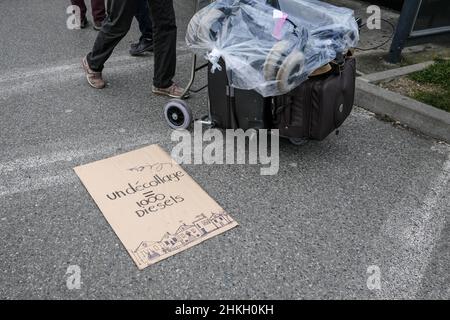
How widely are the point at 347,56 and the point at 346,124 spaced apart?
669mm

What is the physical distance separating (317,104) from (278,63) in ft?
1.06

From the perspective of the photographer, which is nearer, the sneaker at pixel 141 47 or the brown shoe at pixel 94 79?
the brown shoe at pixel 94 79

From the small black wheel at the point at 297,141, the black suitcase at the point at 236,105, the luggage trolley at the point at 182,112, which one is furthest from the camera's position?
the luggage trolley at the point at 182,112

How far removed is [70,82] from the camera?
3420 millimetres

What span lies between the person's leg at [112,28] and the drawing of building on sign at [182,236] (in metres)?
1.71

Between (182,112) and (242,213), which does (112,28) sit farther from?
(242,213)

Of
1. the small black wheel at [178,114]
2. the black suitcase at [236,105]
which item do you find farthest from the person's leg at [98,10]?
the black suitcase at [236,105]

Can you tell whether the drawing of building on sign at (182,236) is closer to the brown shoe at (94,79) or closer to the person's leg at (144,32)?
the brown shoe at (94,79)

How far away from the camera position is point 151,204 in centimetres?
212

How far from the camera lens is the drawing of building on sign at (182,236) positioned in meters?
1.83

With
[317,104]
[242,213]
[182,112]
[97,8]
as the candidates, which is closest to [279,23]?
[317,104]

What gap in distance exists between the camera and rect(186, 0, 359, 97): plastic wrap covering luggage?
2.04 metres
